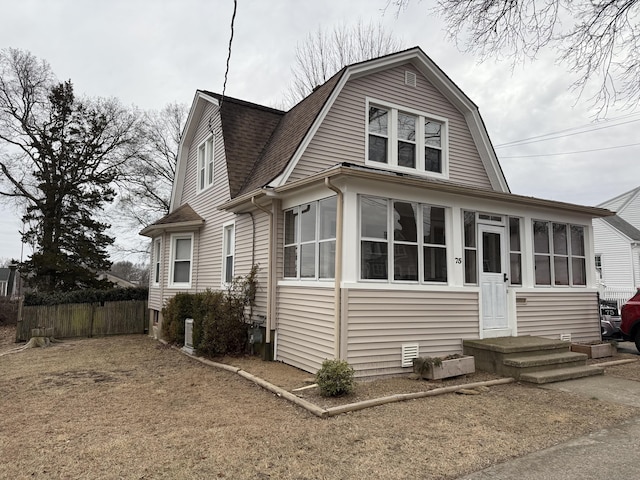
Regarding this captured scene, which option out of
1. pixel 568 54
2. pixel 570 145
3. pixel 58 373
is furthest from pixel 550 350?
pixel 570 145

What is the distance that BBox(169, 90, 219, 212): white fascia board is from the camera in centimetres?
1287

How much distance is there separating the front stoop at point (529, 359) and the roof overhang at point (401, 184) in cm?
279

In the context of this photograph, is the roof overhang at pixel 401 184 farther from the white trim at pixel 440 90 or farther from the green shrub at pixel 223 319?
the green shrub at pixel 223 319

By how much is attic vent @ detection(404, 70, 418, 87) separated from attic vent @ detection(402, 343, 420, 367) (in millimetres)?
7012

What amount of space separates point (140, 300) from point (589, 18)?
14966 millimetres

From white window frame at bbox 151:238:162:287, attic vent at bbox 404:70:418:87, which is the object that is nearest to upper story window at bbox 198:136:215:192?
white window frame at bbox 151:238:162:287

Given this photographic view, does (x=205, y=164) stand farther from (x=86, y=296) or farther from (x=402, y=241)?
(x=402, y=241)

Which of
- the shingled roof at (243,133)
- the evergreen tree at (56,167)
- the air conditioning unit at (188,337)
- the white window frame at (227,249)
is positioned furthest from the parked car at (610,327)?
the evergreen tree at (56,167)

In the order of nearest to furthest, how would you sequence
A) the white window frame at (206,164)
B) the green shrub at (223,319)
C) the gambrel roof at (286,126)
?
the green shrub at (223,319)
the gambrel roof at (286,126)
the white window frame at (206,164)

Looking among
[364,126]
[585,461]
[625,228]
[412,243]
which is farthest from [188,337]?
[625,228]

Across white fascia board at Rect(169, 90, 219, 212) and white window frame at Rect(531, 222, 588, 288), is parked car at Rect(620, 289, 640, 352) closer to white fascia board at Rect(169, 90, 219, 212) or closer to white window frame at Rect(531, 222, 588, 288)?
white window frame at Rect(531, 222, 588, 288)

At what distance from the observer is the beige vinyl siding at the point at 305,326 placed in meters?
6.93

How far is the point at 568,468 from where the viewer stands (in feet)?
11.9

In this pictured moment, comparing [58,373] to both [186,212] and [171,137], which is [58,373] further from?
[171,137]
